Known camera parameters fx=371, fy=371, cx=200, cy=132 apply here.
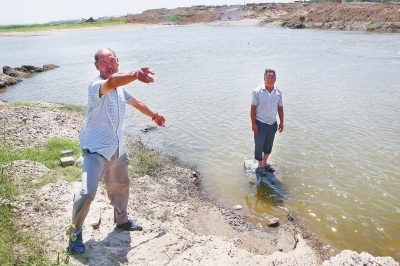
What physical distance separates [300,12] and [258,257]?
65.0m

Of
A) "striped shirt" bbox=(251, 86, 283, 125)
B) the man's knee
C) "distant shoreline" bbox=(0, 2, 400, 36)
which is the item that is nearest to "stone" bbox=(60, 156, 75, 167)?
the man's knee

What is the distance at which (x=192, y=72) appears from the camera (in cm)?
2175

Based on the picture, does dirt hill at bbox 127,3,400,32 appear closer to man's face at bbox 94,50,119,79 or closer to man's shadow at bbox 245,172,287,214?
man's shadow at bbox 245,172,287,214

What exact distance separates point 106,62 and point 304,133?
7131 mm

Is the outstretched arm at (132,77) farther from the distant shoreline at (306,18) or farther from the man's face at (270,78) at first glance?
the distant shoreline at (306,18)

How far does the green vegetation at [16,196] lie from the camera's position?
12.7 feet

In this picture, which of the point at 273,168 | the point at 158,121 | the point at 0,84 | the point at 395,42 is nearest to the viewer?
the point at 158,121

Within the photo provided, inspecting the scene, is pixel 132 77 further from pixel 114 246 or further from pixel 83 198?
pixel 114 246

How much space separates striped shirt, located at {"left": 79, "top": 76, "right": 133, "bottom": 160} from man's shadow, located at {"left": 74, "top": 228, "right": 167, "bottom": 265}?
3.77 feet

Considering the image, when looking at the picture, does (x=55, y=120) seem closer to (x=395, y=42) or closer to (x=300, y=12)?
(x=395, y=42)

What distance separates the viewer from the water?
6.42 m

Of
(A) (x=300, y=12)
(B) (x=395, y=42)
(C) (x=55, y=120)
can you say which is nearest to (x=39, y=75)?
(C) (x=55, y=120)

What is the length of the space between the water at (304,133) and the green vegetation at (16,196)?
111 inches

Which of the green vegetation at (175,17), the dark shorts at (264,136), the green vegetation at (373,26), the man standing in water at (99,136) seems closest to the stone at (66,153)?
the man standing in water at (99,136)
